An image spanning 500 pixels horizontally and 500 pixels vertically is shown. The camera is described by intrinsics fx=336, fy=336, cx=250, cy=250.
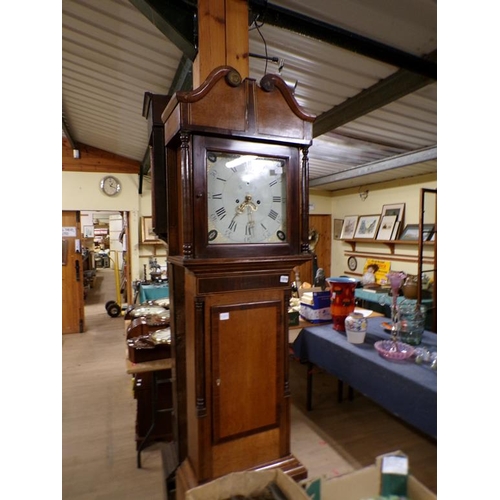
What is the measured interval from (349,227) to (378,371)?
4.94 metres

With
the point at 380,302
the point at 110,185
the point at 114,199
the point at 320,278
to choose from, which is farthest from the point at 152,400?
the point at 110,185

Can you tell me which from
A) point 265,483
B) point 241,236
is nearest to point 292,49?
point 241,236

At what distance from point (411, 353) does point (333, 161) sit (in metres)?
3.30

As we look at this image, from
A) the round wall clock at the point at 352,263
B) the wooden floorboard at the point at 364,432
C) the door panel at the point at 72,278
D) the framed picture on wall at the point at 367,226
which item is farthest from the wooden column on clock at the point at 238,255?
the round wall clock at the point at 352,263

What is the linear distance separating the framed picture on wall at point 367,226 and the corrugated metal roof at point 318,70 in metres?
1.52

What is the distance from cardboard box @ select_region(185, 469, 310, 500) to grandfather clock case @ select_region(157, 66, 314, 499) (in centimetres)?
16

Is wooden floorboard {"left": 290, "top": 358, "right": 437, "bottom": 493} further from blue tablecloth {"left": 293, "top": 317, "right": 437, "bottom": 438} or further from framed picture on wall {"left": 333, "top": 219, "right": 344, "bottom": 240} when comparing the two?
framed picture on wall {"left": 333, "top": 219, "right": 344, "bottom": 240}

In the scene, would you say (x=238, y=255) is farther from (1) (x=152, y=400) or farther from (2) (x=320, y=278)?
(2) (x=320, y=278)

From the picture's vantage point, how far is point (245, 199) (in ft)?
3.75

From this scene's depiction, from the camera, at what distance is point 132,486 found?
1938 mm

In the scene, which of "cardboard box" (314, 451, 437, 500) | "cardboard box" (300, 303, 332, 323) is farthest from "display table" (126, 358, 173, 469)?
"cardboard box" (314, 451, 437, 500)

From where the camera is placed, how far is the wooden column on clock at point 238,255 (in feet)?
3.44

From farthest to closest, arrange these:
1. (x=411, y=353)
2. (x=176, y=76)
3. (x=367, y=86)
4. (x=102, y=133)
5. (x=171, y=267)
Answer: (x=102, y=133) → (x=176, y=76) → (x=367, y=86) → (x=411, y=353) → (x=171, y=267)
